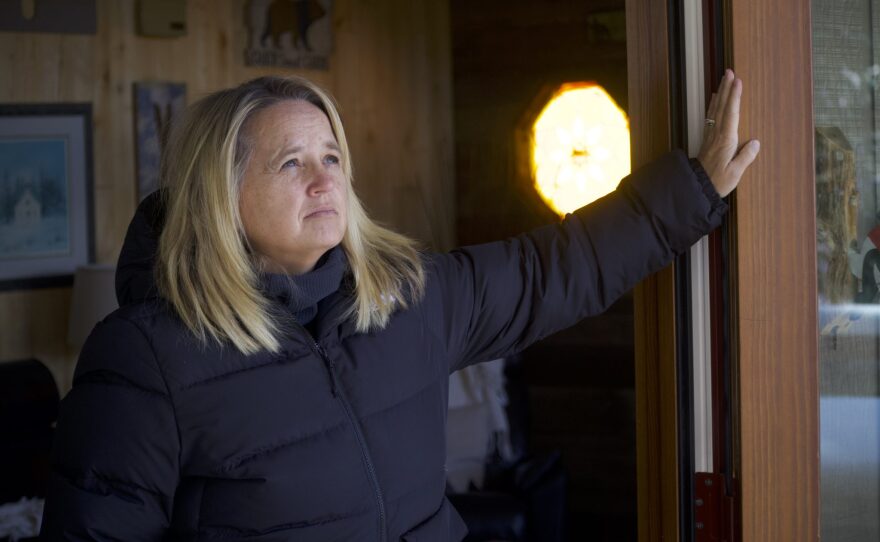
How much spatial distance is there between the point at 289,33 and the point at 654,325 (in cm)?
269

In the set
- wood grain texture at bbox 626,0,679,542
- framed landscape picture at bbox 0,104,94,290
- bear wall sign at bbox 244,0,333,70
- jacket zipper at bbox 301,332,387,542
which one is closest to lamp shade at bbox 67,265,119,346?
framed landscape picture at bbox 0,104,94,290

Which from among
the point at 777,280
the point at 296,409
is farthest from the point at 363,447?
the point at 777,280

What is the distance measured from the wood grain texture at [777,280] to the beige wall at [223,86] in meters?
2.51

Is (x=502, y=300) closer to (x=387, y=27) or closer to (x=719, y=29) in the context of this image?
(x=719, y=29)

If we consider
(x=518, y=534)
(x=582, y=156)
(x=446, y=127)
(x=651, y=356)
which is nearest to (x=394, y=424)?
(x=651, y=356)

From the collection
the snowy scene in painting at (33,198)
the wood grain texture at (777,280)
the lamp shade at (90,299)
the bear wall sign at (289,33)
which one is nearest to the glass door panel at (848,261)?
the wood grain texture at (777,280)

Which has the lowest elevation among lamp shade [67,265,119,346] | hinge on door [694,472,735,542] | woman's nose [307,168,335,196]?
hinge on door [694,472,735,542]

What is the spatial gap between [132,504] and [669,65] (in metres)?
0.96

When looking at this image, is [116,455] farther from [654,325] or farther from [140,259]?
[654,325]

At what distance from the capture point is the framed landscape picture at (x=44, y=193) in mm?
3240

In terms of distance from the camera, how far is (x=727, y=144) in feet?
4.76

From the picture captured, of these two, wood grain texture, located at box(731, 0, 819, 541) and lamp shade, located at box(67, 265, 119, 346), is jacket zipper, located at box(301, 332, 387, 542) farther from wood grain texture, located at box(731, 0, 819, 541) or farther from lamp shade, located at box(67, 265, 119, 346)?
lamp shade, located at box(67, 265, 119, 346)

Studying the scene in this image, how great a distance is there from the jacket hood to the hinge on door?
84 centimetres

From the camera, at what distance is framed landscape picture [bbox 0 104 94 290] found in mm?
3240
